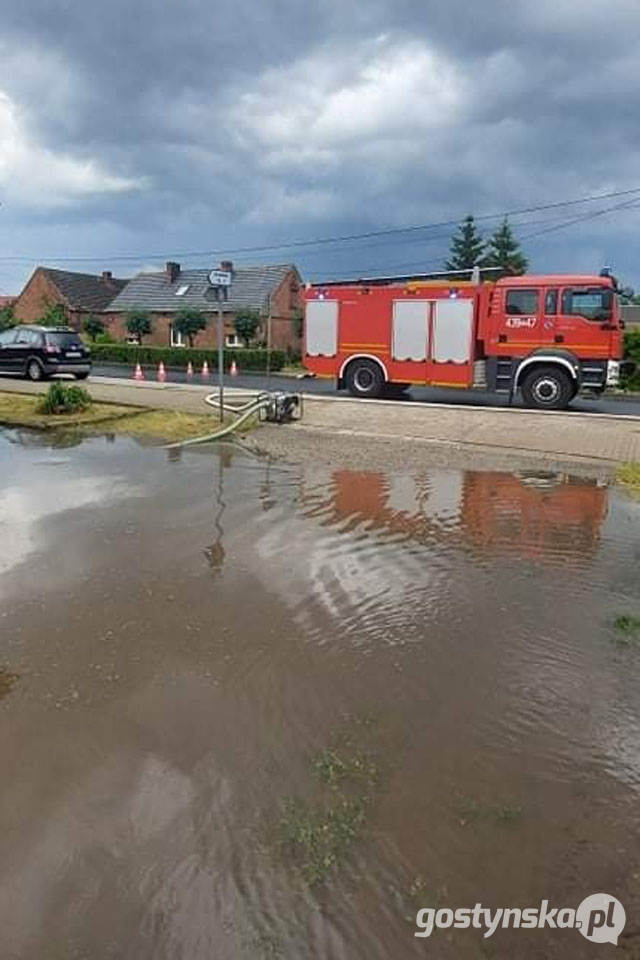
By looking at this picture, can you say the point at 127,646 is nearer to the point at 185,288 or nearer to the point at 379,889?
the point at 379,889

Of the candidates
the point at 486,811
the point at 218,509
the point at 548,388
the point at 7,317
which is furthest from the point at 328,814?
the point at 7,317

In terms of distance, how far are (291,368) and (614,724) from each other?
3491 centimetres

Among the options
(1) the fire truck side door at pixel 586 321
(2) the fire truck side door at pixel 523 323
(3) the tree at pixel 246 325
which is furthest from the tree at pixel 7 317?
(1) the fire truck side door at pixel 586 321

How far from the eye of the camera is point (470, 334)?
16.7 m

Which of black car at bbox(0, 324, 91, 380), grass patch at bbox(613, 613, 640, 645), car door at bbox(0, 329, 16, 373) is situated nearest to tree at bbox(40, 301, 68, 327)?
car door at bbox(0, 329, 16, 373)

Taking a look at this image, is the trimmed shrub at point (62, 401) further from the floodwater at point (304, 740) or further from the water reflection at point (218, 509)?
the floodwater at point (304, 740)

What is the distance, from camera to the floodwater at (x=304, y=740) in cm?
249

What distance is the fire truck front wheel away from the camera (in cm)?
1836

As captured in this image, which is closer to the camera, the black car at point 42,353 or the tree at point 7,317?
the black car at point 42,353

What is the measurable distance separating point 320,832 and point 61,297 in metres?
54.7

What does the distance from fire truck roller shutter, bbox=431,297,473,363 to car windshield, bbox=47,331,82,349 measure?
34.9 feet

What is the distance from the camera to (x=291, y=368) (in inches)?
1485

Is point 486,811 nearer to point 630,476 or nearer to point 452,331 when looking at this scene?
point 630,476

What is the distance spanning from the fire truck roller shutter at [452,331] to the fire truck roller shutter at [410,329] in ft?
0.94
